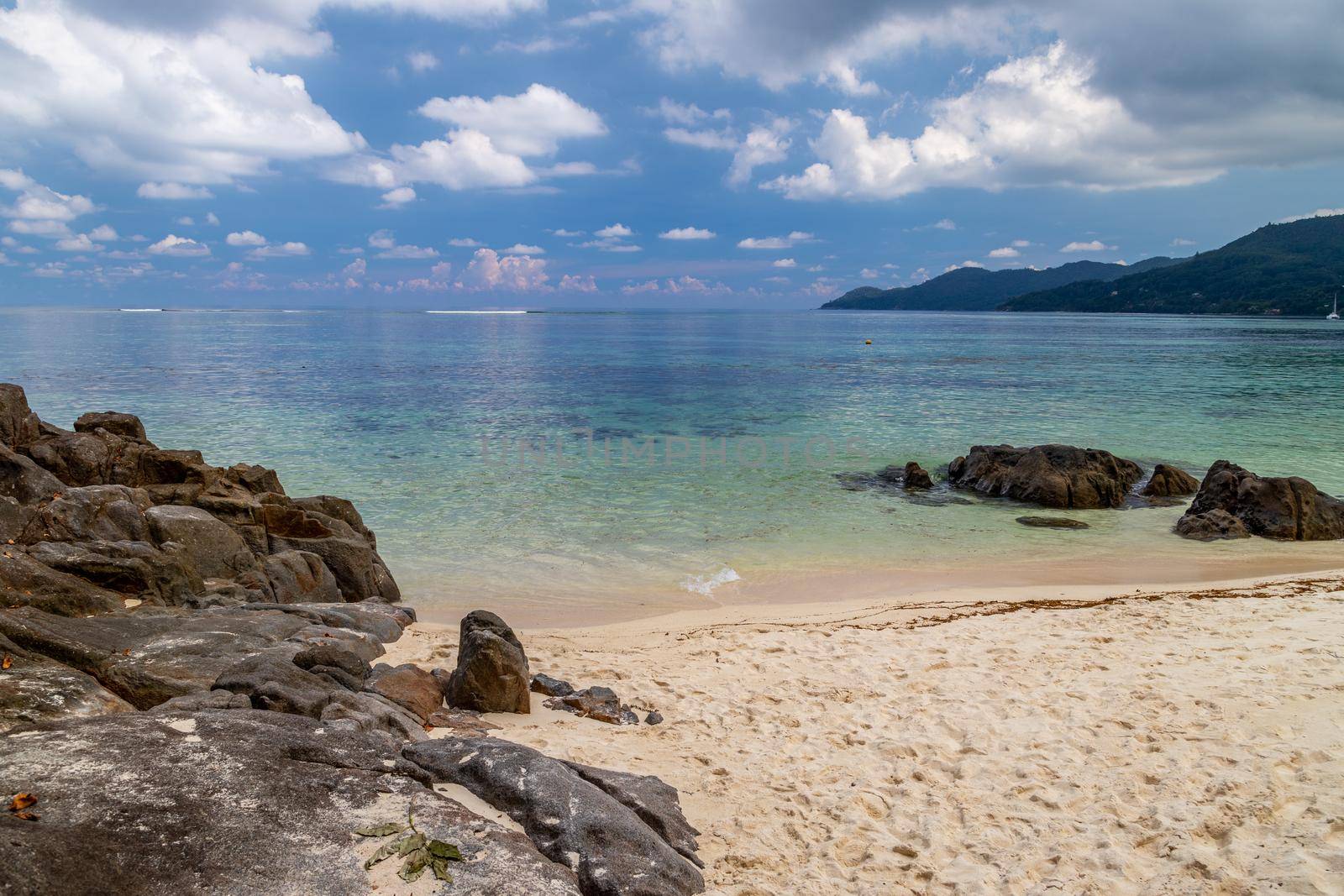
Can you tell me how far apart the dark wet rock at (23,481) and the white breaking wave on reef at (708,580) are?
9.45 metres

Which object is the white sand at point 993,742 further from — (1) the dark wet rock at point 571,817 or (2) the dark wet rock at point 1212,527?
(2) the dark wet rock at point 1212,527

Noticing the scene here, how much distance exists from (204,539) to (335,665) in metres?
4.72

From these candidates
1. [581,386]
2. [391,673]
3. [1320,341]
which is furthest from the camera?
[1320,341]

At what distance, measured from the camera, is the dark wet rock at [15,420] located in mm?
12898

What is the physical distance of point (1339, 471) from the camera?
22.6m

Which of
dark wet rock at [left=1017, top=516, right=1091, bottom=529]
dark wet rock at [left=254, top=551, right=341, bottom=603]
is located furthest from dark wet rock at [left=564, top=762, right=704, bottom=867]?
dark wet rock at [left=1017, top=516, right=1091, bottom=529]

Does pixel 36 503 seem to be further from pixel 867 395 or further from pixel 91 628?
pixel 867 395

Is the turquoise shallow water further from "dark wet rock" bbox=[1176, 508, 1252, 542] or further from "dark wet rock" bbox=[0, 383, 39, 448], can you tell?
"dark wet rock" bbox=[0, 383, 39, 448]

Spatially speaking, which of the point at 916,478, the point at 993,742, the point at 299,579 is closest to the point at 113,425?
the point at 299,579

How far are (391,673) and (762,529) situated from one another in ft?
35.5

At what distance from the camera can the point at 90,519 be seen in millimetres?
9875

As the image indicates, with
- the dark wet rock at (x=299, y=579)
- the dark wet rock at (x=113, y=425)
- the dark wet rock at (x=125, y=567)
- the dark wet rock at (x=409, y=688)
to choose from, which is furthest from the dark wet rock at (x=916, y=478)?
the dark wet rock at (x=113, y=425)

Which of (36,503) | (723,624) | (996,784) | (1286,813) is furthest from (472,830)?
(36,503)

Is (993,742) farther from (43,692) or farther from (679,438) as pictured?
(679,438)
